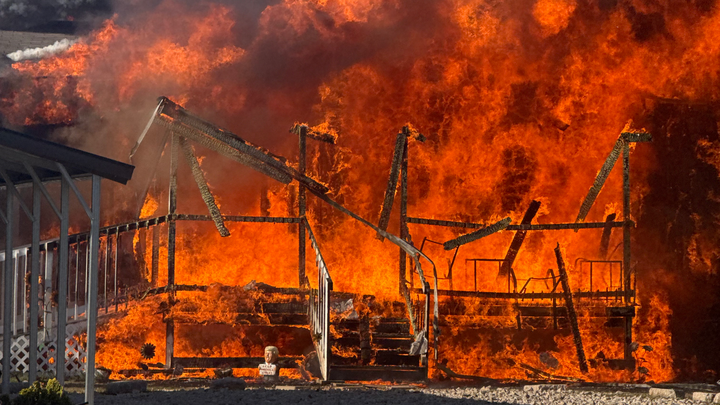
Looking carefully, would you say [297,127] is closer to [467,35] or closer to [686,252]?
[467,35]

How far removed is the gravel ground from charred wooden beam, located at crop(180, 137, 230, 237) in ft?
19.9

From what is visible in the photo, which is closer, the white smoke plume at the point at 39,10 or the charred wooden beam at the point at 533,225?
the charred wooden beam at the point at 533,225

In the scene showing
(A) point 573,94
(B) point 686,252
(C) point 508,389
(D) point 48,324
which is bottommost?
(C) point 508,389

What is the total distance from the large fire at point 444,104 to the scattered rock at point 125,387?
7769mm

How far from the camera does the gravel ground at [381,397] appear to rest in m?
13.8

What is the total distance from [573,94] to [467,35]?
3.31 metres

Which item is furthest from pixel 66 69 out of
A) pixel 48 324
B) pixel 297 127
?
pixel 48 324

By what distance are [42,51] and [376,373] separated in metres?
14.5

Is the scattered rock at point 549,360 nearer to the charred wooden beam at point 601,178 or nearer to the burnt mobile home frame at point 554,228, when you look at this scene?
the burnt mobile home frame at point 554,228

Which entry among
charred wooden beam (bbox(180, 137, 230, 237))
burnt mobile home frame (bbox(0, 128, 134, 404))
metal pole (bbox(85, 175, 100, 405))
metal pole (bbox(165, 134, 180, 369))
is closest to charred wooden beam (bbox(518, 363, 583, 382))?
charred wooden beam (bbox(180, 137, 230, 237))

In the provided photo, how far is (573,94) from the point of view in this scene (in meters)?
23.1

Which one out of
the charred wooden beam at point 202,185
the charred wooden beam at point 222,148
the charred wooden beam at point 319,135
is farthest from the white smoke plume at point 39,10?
the charred wooden beam at point 319,135

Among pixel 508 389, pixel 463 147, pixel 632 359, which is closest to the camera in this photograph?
pixel 508 389

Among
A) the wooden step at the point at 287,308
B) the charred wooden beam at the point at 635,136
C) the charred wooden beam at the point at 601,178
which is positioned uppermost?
the charred wooden beam at the point at 635,136
